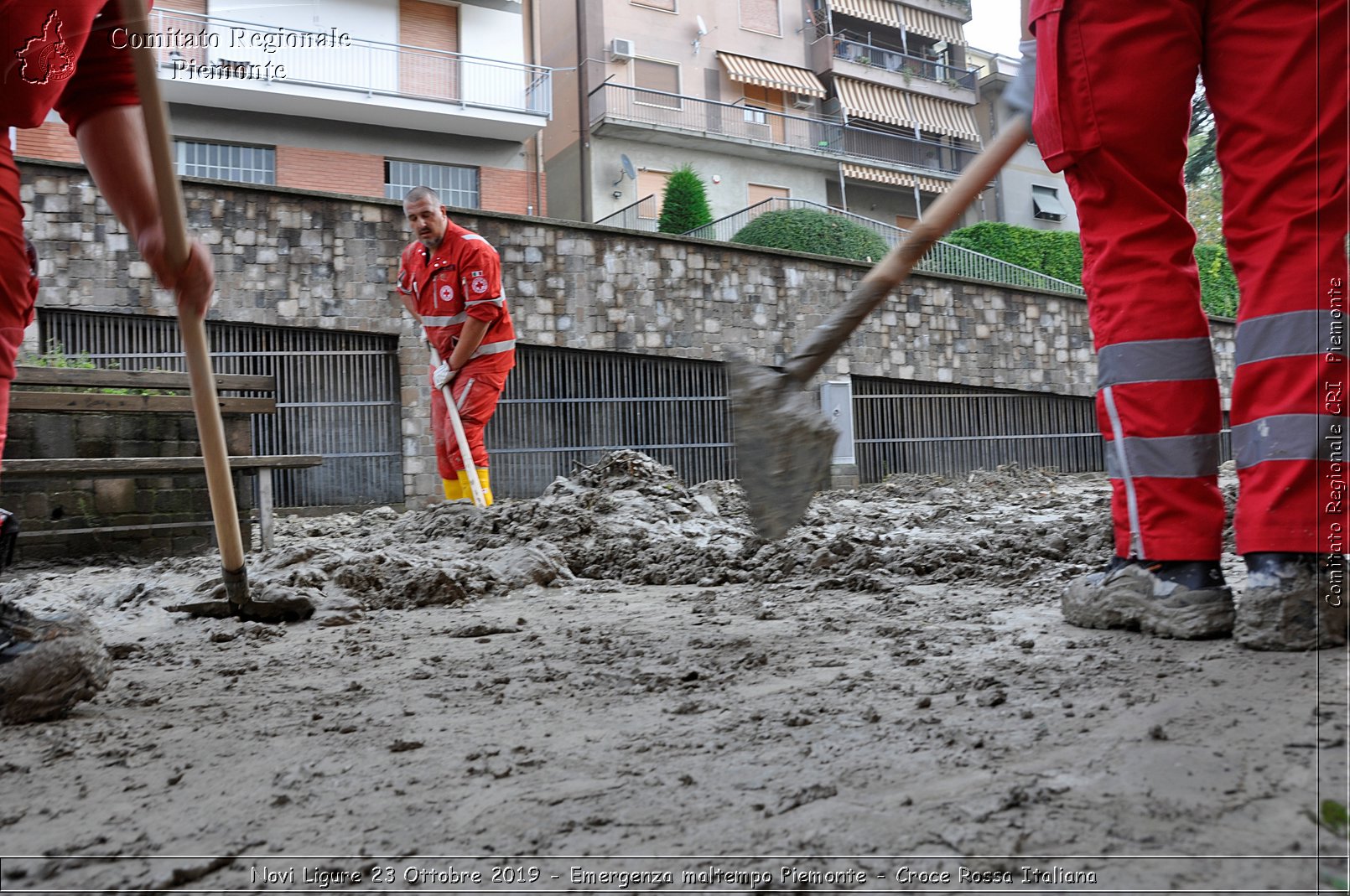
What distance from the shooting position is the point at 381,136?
59.1ft

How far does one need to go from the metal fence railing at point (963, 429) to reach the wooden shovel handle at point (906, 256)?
11.1 m

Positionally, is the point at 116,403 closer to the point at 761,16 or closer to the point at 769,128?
the point at 769,128

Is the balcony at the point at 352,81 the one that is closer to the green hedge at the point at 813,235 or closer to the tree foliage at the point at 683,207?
the tree foliage at the point at 683,207

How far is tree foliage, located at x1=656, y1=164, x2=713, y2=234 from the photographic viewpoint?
18.4 metres

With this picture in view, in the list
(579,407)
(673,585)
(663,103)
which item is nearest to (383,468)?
(579,407)

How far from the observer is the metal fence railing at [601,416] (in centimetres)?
1170

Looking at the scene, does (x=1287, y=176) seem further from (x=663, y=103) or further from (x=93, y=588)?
(x=663, y=103)

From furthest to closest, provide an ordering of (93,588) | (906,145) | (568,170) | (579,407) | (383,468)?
1. (906,145)
2. (568,170)
3. (579,407)
4. (383,468)
5. (93,588)

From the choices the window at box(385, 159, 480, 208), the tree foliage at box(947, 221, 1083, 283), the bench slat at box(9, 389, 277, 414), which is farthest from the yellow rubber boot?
the tree foliage at box(947, 221, 1083, 283)

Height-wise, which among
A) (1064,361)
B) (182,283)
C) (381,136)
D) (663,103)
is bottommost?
(182,283)

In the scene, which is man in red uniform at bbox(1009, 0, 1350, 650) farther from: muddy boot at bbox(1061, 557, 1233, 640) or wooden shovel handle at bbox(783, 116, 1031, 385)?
wooden shovel handle at bbox(783, 116, 1031, 385)

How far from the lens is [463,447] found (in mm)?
5961

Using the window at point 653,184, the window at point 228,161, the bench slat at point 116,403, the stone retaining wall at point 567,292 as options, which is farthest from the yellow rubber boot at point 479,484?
the window at point 653,184

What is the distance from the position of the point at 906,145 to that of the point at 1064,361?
46.0 ft
